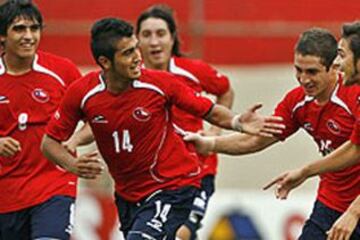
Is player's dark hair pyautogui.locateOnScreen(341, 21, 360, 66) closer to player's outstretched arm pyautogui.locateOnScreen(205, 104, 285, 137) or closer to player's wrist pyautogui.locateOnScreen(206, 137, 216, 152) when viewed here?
player's outstretched arm pyautogui.locateOnScreen(205, 104, 285, 137)

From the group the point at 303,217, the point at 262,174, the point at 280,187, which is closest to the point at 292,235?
the point at 303,217

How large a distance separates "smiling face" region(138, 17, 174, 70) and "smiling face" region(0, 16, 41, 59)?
1973mm

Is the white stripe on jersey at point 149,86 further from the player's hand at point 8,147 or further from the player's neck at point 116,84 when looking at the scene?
the player's hand at point 8,147

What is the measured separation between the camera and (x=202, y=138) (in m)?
11.4

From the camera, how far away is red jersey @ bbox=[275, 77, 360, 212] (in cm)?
1088

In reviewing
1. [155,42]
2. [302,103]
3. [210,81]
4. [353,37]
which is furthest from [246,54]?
[353,37]

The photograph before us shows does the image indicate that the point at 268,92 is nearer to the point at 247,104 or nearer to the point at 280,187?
the point at 247,104

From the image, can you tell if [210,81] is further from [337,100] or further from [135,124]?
[337,100]

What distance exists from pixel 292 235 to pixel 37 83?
6.20m

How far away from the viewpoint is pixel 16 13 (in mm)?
11648

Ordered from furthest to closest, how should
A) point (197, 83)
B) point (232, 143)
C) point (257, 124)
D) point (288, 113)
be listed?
point (197, 83) → point (232, 143) → point (288, 113) → point (257, 124)

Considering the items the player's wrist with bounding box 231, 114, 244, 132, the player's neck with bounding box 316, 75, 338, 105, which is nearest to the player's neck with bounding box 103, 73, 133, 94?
the player's wrist with bounding box 231, 114, 244, 132

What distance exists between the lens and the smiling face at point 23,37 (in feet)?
37.9

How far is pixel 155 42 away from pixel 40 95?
7.10ft
